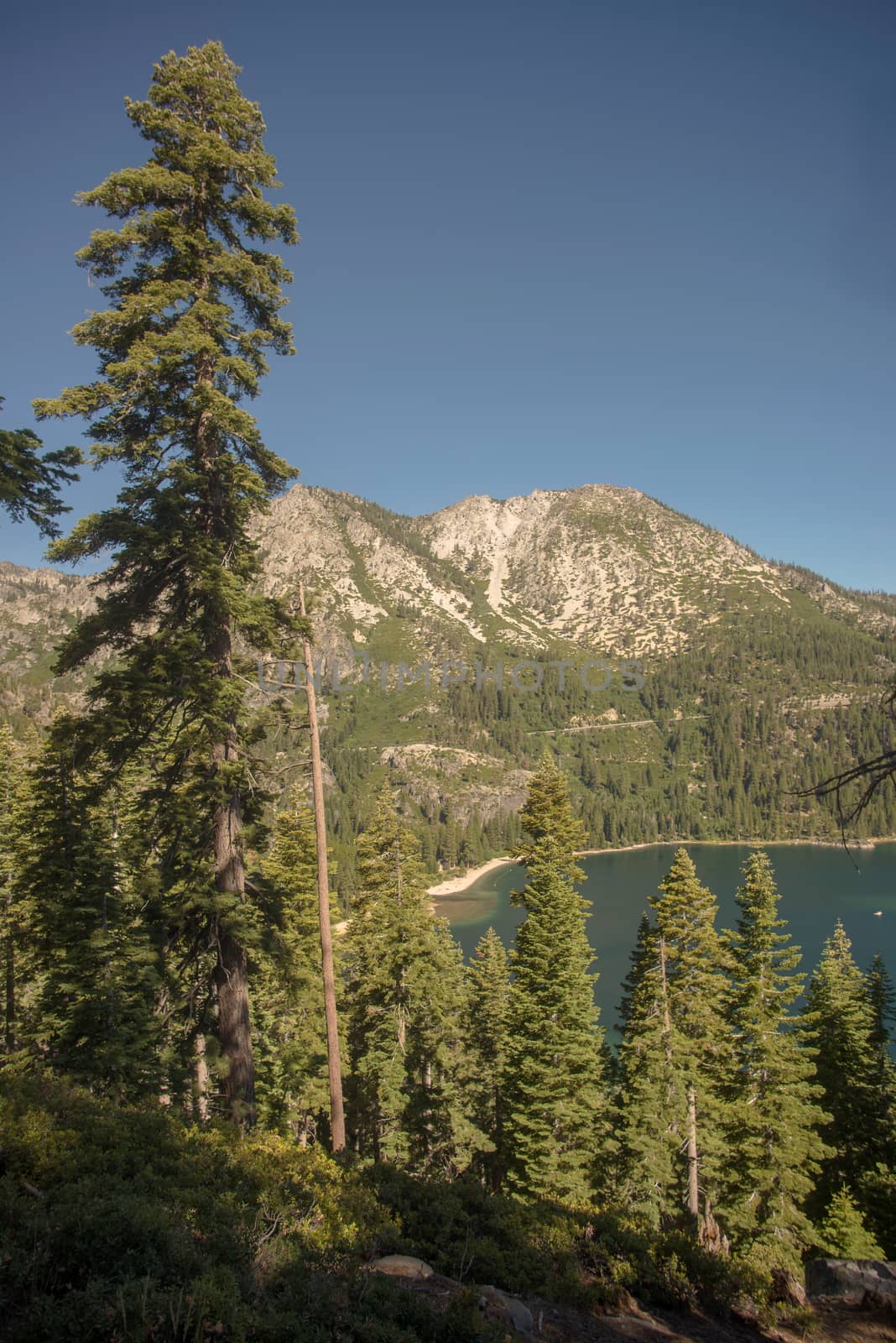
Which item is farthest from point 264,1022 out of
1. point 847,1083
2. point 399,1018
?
point 847,1083

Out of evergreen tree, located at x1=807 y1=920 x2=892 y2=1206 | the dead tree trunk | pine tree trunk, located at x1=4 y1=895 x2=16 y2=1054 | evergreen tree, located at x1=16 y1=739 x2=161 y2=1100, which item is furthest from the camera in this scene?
evergreen tree, located at x1=807 y1=920 x2=892 y2=1206

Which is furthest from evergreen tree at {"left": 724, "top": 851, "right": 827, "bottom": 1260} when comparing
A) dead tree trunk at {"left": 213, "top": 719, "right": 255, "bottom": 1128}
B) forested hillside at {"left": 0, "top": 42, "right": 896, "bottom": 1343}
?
dead tree trunk at {"left": 213, "top": 719, "right": 255, "bottom": 1128}

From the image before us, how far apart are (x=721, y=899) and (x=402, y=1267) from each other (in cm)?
11907

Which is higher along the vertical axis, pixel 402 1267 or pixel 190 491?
pixel 190 491

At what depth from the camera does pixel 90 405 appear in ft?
38.3

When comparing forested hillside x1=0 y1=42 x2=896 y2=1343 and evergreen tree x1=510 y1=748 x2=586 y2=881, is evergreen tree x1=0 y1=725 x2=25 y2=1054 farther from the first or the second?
evergreen tree x1=510 y1=748 x2=586 y2=881

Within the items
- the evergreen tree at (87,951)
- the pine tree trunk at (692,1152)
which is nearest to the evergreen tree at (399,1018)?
the pine tree trunk at (692,1152)

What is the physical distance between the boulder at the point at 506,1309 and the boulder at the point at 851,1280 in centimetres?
599

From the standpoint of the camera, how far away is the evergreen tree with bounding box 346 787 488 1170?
81.1ft

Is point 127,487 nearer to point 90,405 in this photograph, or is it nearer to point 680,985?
point 90,405

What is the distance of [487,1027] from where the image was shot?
99.9 feet

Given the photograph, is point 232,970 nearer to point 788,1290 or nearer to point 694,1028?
Answer: point 788,1290

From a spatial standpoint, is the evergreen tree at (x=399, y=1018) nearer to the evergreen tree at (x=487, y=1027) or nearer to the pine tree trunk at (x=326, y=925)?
the evergreen tree at (x=487, y=1027)

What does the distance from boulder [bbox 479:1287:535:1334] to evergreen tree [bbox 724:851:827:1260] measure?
47.8 feet
